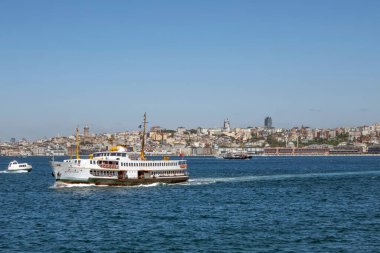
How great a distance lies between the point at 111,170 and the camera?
8100 cm

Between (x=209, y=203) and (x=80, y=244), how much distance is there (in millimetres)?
24401

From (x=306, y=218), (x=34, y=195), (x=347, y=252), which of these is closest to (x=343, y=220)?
(x=306, y=218)

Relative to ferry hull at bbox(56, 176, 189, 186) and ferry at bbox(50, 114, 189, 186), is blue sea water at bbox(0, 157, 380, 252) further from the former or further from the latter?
ferry at bbox(50, 114, 189, 186)

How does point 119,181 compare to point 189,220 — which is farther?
point 119,181

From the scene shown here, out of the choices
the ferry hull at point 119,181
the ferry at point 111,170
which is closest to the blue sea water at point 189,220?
the ferry hull at point 119,181

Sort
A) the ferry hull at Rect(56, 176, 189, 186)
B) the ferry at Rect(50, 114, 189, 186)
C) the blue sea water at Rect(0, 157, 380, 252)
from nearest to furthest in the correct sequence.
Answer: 1. the blue sea water at Rect(0, 157, 380, 252)
2. the ferry at Rect(50, 114, 189, 186)
3. the ferry hull at Rect(56, 176, 189, 186)

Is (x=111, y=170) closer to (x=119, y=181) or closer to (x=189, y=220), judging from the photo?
(x=119, y=181)

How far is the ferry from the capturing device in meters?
79.2

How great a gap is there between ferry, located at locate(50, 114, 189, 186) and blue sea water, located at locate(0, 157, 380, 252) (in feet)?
10.3

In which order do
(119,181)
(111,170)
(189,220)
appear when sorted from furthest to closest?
(119,181) → (111,170) → (189,220)

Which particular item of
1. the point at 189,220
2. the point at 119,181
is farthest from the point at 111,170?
the point at 189,220

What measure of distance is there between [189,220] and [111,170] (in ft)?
111

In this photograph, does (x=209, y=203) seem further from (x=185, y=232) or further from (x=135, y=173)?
(x=135, y=173)

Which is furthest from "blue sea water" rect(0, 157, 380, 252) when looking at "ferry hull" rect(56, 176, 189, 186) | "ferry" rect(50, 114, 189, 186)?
"ferry" rect(50, 114, 189, 186)
